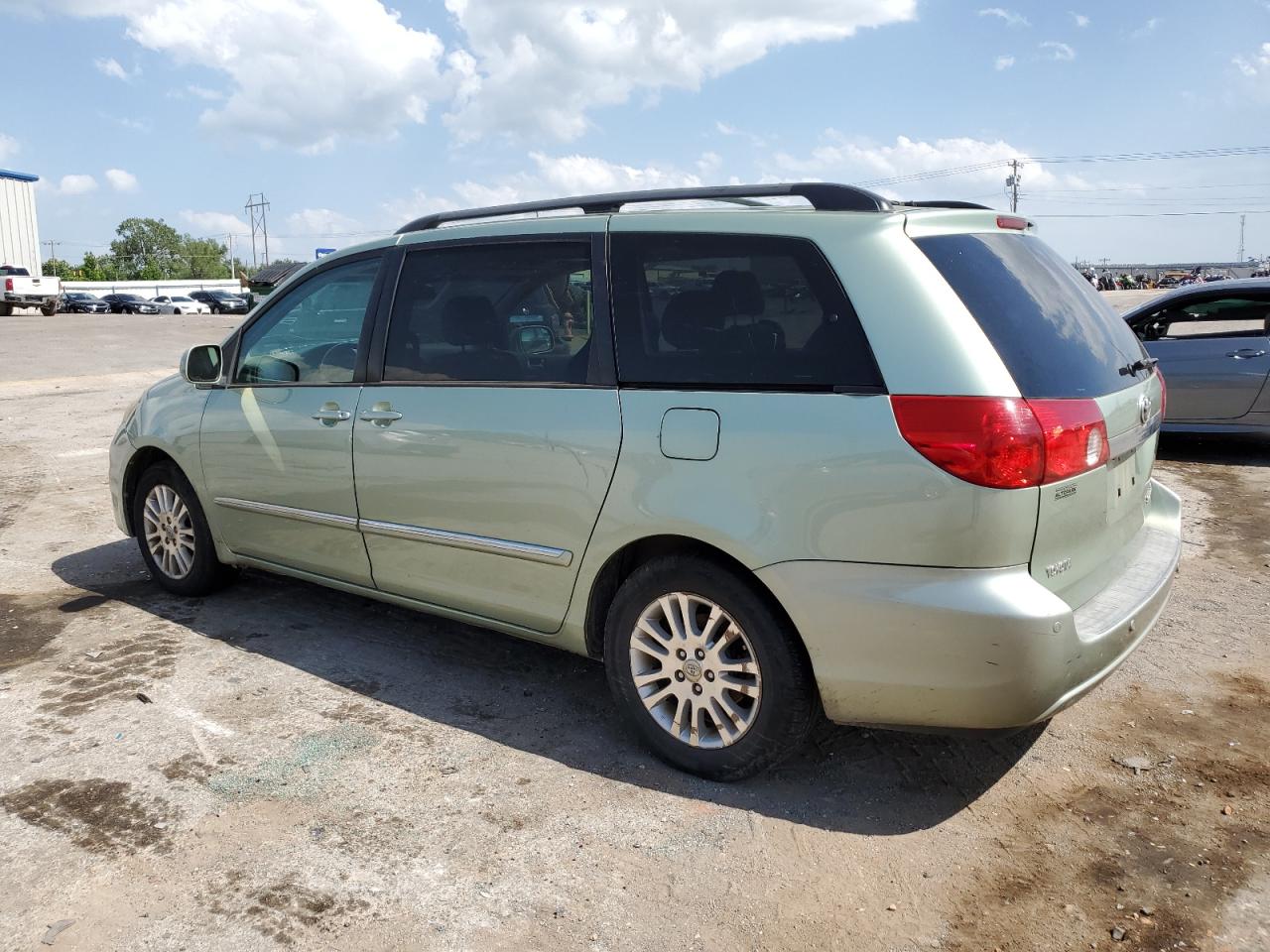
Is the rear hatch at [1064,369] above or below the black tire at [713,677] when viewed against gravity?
above

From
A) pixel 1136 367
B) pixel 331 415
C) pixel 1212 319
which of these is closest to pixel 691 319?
pixel 1136 367

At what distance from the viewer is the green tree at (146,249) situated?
480 ft

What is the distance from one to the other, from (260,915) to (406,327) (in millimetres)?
2331

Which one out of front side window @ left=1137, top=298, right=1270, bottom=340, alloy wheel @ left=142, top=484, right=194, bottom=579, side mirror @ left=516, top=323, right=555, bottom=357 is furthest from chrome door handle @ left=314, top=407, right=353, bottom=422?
front side window @ left=1137, top=298, right=1270, bottom=340

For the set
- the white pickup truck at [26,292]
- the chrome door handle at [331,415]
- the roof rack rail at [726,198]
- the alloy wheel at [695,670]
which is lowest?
the alloy wheel at [695,670]

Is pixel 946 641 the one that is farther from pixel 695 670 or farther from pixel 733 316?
pixel 733 316

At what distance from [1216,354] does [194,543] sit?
27.1ft

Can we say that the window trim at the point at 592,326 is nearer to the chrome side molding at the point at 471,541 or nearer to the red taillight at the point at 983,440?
the chrome side molding at the point at 471,541

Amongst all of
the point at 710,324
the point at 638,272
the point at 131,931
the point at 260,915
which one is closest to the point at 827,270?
the point at 710,324

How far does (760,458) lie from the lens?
3150mm

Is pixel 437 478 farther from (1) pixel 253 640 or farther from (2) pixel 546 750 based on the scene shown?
(1) pixel 253 640

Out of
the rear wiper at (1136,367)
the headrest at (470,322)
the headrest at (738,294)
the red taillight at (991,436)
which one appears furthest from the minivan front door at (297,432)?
the rear wiper at (1136,367)

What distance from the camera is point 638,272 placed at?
11.8 feet

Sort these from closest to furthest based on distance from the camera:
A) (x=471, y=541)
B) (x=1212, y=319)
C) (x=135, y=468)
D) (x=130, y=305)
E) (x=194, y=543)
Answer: (x=471, y=541), (x=194, y=543), (x=135, y=468), (x=1212, y=319), (x=130, y=305)
